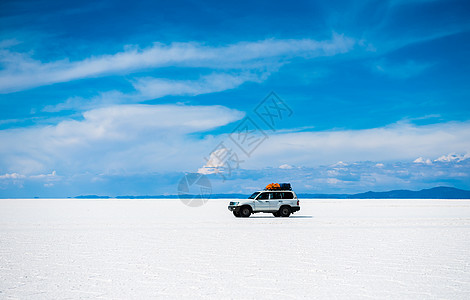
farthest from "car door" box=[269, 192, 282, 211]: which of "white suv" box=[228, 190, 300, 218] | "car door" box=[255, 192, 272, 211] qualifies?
"car door" box=[255, 192, 272, 211]

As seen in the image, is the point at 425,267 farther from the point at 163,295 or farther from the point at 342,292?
the point at 163,295

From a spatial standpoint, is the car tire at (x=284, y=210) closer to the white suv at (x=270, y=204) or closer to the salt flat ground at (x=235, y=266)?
the white suv at (x=270, y=204)

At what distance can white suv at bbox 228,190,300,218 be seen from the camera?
2730 centimetres

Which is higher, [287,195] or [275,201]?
[287,195]

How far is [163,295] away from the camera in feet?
24.6

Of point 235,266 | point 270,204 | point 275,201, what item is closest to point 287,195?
point 275,201

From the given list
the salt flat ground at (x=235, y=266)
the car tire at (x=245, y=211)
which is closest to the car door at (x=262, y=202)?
the car tire at (x=245, y=211)

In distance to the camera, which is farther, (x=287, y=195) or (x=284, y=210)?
(x=287, y=195)

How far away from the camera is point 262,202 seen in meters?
27.2

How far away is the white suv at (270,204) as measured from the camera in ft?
89.6

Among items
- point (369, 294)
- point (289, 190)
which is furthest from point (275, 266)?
point (289, 190)

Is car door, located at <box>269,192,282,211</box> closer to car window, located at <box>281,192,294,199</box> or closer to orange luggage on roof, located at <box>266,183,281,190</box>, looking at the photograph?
car window, located at <box>281,192,294,199</box>

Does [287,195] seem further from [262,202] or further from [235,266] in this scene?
[235,266]

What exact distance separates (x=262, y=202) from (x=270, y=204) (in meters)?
0.53
